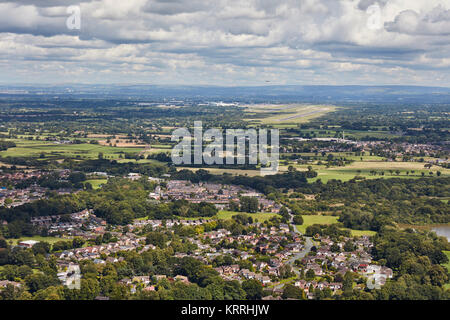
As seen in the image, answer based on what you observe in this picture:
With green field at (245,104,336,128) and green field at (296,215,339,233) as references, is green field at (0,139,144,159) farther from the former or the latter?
green field at (245,104,336,128)

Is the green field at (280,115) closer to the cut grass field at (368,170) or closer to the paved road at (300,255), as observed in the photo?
the cut grass field at (368,170)

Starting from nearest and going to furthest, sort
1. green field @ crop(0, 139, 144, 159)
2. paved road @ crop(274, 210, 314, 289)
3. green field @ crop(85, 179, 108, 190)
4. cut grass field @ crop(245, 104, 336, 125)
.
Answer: paved road @ crop(274, 210, 314, 289), green field @ crop(85, 179, 108, 190), green field @ crop(0, 139, 144, 159), cut grass field @ crop(245, 104, 336, 125)

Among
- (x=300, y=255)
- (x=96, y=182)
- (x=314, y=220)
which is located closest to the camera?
(x=300, y=255)

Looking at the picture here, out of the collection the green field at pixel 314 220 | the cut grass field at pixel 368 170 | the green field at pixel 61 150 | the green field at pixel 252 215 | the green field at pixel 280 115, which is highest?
the green field at pixel 280 115

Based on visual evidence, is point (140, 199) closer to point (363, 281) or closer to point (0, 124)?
point (363, 281)

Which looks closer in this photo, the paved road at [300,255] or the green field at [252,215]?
the paved road at [300,255]

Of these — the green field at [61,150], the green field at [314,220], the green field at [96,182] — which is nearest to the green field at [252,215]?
the green field at [314,220]

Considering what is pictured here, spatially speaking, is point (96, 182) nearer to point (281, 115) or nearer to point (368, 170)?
point (368, 170)

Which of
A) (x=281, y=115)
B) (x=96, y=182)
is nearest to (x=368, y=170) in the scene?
(x=96, y=182)

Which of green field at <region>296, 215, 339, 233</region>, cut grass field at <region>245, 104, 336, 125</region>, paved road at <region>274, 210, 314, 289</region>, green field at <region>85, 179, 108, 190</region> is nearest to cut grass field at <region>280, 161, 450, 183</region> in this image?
green field at <region>296, 215, 339, 233</region>

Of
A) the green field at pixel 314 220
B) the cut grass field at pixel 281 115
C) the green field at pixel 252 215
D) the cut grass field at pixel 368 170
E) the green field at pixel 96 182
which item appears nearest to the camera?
the green field at pixel 314 220

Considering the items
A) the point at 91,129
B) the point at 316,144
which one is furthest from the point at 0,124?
the point at 316,144

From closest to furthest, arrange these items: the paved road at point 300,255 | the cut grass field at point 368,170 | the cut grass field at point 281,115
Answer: the paved road at point 300,255 → the cut grass field at point 368,170 → the cut grass field at point 281,115
